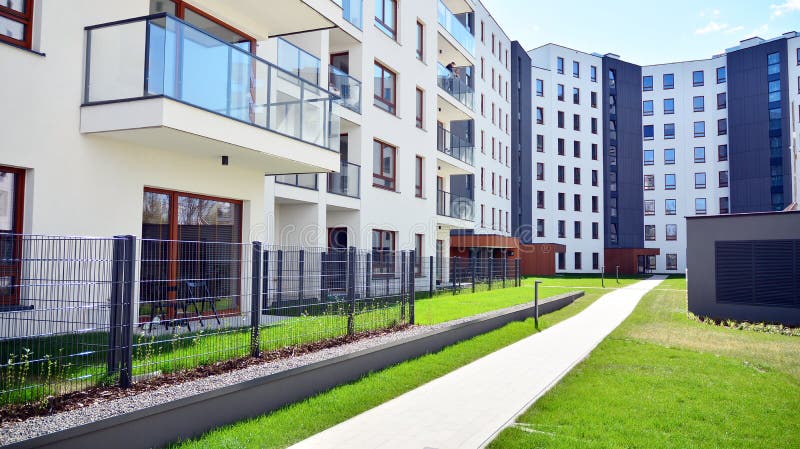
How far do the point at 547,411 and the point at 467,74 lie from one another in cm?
3226

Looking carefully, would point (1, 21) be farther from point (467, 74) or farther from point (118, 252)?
point (467, 74)

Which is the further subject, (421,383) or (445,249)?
(445,249)

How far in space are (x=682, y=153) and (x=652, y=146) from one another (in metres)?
3.12

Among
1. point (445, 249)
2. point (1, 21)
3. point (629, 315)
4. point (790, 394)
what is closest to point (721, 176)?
point (445, 249)

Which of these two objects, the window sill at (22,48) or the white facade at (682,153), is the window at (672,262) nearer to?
the white facade at (682,153)

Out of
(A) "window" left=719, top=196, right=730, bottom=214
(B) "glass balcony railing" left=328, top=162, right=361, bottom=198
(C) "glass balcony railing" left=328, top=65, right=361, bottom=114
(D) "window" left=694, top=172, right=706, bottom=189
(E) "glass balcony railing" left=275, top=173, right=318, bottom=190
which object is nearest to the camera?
(E) "glass balcony railing" left=275, top=173, right=318, bottom=190

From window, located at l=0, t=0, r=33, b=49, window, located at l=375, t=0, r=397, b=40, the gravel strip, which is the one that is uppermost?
window, located at l=375, t=0, r=397, b=40

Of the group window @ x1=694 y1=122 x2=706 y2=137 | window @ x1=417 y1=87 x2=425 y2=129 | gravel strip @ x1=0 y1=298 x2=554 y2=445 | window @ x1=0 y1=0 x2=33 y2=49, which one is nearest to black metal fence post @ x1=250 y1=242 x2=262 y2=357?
gravel strip @ x1=0 y1=298 x2=554 y2=445

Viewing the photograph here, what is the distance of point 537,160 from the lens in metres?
57.5

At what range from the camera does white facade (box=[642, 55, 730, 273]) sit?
64562 mm

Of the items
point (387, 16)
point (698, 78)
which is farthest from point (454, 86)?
point (698, 78)

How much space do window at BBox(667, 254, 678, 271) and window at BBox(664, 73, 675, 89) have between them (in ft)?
59.9

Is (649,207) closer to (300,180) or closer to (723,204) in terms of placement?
(723,204)

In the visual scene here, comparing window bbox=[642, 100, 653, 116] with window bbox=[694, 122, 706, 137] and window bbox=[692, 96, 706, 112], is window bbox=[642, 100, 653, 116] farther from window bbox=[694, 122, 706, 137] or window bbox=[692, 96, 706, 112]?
window bbox=[694, 122, 706, 137]
